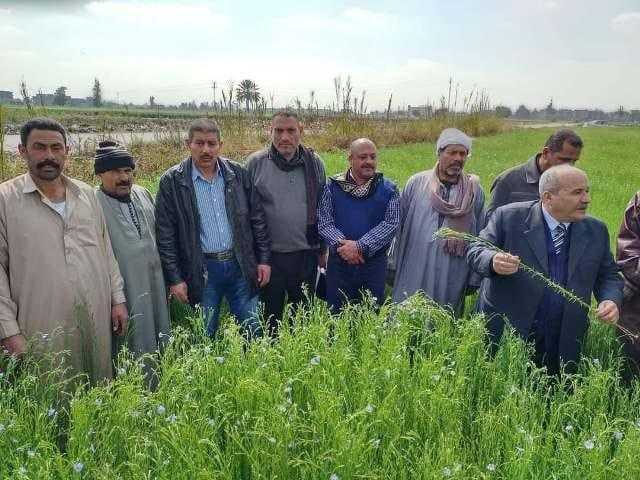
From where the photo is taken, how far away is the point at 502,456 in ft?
7.35

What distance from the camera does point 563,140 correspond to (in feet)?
12.6

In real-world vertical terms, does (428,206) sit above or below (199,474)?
above

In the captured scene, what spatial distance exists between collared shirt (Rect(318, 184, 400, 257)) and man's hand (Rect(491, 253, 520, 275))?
3.70 ft

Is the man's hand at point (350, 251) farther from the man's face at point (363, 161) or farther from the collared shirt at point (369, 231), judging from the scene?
the man's face at point (363, 161)

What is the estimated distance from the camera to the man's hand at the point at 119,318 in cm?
325

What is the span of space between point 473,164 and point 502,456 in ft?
46.2

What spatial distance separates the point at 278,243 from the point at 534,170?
214cm

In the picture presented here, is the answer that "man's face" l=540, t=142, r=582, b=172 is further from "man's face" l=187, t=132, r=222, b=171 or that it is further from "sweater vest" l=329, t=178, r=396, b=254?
"man's face" l=187, t=132, r=222, b=171

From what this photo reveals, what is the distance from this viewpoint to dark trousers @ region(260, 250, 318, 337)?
4.11m

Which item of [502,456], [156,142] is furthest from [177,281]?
[156,142]

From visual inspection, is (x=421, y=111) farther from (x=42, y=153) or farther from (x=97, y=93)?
(x=42, y=153)

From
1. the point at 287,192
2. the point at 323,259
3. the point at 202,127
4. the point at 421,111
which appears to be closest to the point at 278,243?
the point at 287,192

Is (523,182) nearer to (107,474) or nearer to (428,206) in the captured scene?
(428,206)

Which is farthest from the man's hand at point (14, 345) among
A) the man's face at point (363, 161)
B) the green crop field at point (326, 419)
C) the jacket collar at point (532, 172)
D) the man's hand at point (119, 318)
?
the jacket collar at point (532, 172)
